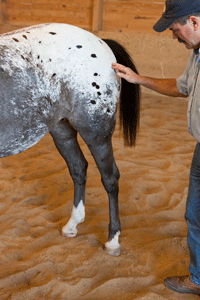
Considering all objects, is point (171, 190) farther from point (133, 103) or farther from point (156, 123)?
point (156, 123)

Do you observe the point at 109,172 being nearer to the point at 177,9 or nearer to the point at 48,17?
the point at 177,9

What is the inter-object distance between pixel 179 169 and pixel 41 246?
1752mm

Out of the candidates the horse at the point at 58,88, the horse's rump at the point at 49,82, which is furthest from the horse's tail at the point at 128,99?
the horse's rump at the point at 49,82

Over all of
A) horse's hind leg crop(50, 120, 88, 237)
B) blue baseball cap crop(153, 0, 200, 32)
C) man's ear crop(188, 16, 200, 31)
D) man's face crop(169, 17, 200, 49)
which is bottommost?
horse's hind leg crop(50, 120, 88, 237)

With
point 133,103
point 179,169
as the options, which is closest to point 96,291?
point 133,103

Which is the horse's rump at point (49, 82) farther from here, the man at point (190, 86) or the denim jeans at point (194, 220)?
the denim jeans at point (194, 220)

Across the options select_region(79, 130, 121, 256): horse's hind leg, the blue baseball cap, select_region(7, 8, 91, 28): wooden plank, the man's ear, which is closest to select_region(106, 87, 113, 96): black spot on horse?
select_region(79, 130, 121, 256): horse's hind leg

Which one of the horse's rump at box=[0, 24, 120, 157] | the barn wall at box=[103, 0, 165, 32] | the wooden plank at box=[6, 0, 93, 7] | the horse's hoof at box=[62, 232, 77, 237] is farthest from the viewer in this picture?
the wooden plank at box=[6, 0, 93, 7]

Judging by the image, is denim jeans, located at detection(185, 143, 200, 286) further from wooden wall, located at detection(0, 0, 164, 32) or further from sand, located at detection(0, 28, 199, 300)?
wooden wall, located at detection(0, 0, 164, 32)

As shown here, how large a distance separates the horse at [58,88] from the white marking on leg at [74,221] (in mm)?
306

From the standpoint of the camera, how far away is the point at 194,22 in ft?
4.15

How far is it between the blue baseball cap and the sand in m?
1.49

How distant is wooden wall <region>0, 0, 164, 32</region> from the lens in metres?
5.13

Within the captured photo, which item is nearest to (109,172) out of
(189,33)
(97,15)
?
(189,33)
